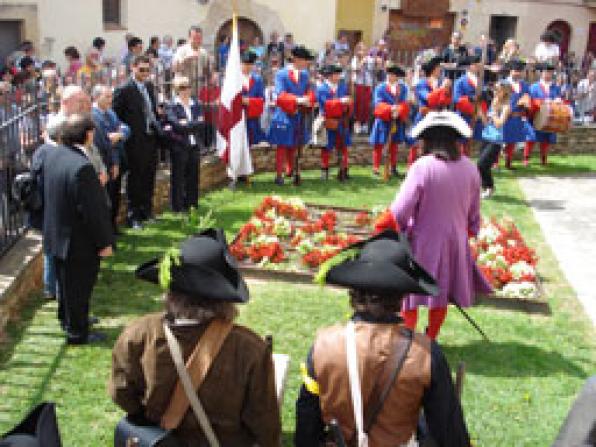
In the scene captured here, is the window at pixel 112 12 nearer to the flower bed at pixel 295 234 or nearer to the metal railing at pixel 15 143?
the flower bed at pixel 295 234

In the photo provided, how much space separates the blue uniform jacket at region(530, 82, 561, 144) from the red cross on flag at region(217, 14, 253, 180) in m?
6.04

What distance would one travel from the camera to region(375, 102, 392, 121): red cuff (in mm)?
12336

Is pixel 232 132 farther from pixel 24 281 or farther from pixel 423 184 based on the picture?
pixel 423 184

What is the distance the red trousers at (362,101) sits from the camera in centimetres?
1306

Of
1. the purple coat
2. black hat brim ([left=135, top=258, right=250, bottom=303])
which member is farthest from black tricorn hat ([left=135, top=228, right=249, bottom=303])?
the purple coat

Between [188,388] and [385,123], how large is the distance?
32.9 feet

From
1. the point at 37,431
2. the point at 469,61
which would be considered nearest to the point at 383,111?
the point at 469,61

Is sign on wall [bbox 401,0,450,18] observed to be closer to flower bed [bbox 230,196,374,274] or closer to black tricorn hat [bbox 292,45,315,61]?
black tricorn hat [bbox 292,45,315,61]

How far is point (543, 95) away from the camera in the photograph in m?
13.9

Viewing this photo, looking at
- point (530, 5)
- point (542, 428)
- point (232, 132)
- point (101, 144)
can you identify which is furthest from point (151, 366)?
point (530, 5)

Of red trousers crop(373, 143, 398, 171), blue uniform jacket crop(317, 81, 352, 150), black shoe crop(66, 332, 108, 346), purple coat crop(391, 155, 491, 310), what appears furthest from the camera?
red trousers crop(373, 143, 398, 171)

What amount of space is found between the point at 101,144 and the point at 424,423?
18.7 ft

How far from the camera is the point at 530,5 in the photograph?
85.9ft

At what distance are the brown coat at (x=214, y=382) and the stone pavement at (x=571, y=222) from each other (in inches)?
208
